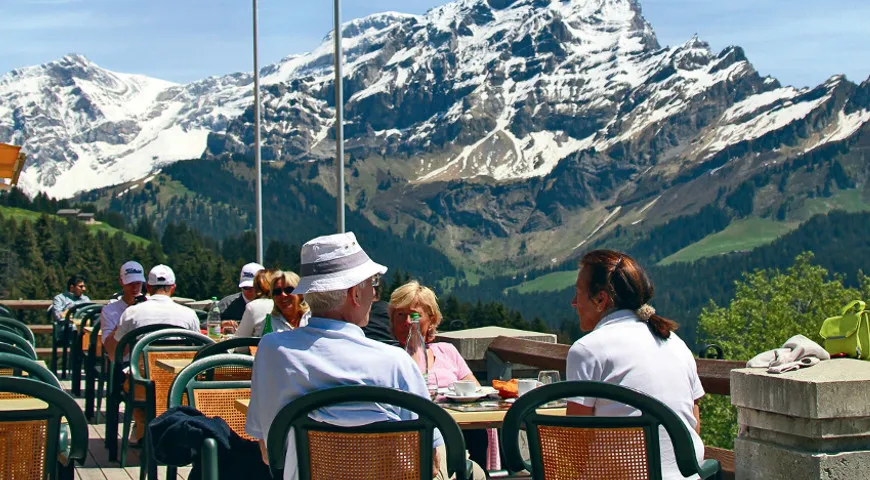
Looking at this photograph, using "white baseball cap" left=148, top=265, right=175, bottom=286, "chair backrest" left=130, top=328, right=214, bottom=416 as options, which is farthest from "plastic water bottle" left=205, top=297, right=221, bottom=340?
"chair backrest" left=130, top=328, right=214, bottom=416

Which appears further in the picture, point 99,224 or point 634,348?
point 99,224

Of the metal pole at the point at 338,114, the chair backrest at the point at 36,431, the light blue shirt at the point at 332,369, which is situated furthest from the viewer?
the metal pole at the point at 338,114

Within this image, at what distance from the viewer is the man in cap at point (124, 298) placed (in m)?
9.80

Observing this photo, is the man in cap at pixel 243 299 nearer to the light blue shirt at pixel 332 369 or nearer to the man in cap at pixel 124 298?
the man in cap at pixel 124 298

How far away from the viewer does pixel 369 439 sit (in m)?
3.41

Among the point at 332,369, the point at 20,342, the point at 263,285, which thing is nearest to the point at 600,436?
the point at 332,369

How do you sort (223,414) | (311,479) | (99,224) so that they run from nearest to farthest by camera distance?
(311,479)
(223,414)
(99,224)

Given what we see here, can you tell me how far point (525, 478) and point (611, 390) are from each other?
1.32m

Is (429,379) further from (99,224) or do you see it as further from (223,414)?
(99,224)

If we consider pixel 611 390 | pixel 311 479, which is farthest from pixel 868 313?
pixel 311 479

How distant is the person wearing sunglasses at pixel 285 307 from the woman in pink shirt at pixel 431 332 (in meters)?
1.39

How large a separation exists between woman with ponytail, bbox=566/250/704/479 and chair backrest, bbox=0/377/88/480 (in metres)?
1.56

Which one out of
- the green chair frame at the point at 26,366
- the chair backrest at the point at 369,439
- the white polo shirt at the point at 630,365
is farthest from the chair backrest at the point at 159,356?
the chair backrest at the point at 369,439

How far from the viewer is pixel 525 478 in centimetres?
470
